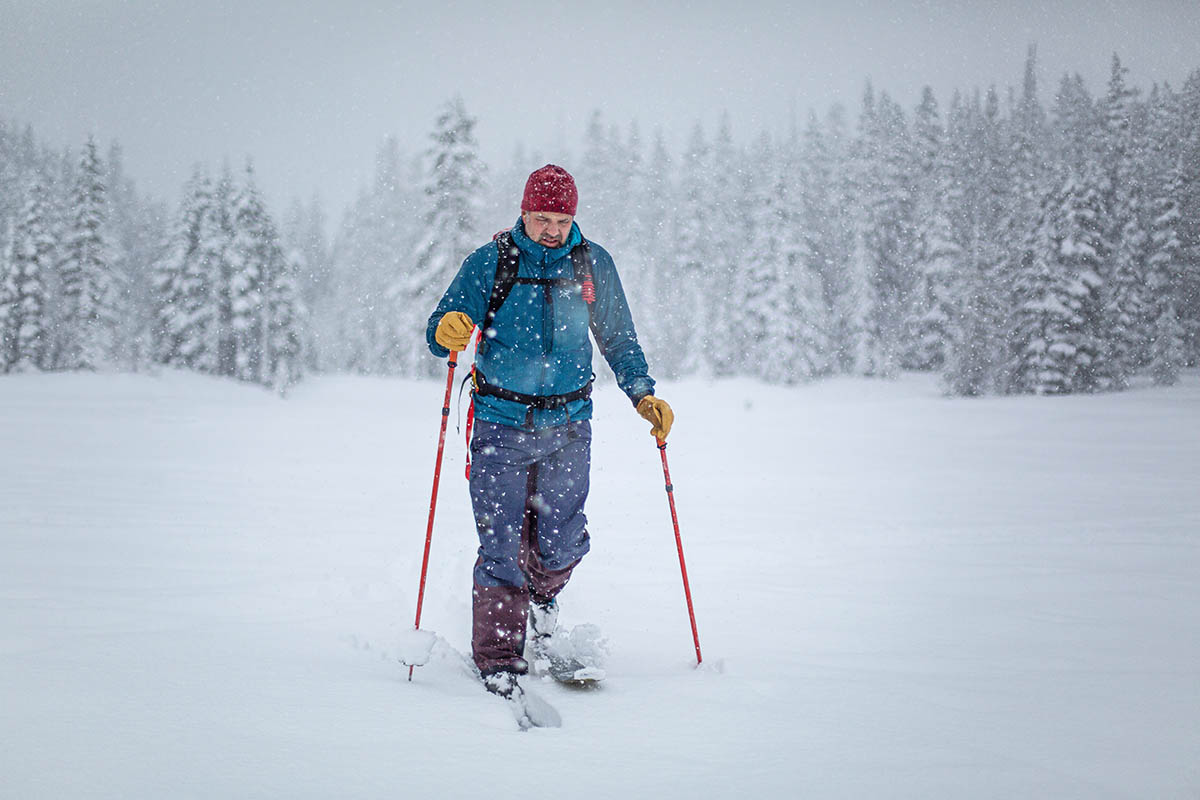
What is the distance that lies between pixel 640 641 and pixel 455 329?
6.85 ft

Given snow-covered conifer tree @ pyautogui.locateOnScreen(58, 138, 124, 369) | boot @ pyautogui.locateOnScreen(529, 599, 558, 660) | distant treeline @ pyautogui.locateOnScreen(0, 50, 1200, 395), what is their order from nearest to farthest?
boot @ pyautogui.locateOnScreen(529, 599, 558, 660) → distant treeline @ pyautogui.locateOnScreen(0, 50, 1200, 395) → snow-covered conifer tree @ pyautogui.locateOnScreen(58, 138, 124, 369)

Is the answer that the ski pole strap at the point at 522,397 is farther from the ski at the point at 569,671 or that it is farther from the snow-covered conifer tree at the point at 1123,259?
the snow-covered conifer tree at the point at 1123,259

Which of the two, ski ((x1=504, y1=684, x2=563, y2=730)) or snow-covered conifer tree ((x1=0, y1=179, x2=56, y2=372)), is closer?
ski ((x1=504, y1=684, x2=563, y2=730))

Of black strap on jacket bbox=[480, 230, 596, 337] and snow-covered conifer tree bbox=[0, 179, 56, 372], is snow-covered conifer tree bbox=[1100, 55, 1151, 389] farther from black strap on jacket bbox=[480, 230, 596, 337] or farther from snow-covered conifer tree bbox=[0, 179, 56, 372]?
snow-covered conifer tree bbox=[0, 179, 56, 372]

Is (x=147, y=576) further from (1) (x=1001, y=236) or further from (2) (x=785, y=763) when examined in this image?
(1) (x=1001, y=236)

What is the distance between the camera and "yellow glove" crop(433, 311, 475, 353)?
10.2 ft

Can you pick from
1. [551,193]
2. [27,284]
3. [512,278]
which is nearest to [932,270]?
[551,193]

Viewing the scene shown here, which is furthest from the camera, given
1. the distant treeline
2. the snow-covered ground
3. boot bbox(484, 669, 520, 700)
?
the distant treeline

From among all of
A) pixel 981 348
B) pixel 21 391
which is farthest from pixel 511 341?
pixel 981 348

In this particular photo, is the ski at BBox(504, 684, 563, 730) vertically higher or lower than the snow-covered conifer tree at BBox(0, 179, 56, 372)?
lower

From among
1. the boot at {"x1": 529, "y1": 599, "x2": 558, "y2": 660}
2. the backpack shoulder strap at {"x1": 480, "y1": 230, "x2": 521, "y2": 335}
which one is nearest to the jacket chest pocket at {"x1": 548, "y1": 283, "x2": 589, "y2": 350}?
the backpack shoulder strap at {"x1": 480, "y1": 230, "x2": 521, "y2": 335}

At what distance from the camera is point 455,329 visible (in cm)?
311

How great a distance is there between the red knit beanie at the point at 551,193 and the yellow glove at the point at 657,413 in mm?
1064

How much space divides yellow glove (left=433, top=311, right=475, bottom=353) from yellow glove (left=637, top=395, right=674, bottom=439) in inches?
40.4
